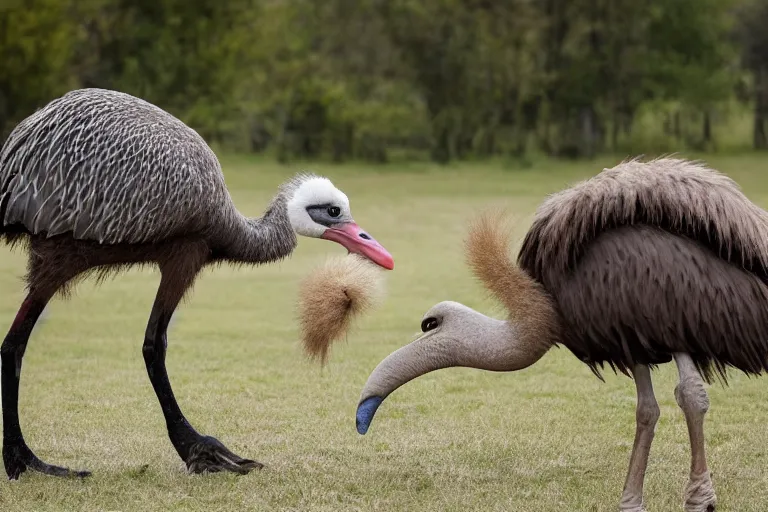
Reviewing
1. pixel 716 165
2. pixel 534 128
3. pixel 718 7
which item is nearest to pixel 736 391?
pixel 716 165

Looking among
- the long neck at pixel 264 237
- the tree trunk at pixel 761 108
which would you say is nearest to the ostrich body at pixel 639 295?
the long neck at pixel 264 237

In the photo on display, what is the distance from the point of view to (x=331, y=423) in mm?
6066

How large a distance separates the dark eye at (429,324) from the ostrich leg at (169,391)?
1.06 meters

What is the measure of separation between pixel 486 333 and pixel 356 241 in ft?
3.11

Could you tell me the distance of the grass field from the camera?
4.77 m

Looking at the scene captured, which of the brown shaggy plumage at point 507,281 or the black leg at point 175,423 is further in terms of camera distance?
the black leg at point 175,423

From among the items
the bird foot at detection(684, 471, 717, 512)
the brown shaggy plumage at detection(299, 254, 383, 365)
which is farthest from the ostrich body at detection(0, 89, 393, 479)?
the bird foot at detection(684, 471, 717, 512)

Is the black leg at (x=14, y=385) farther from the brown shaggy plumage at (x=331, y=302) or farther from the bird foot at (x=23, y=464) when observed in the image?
the brown shaggy plumage at (x=331, y=302)

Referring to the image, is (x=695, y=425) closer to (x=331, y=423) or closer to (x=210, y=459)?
(x=210, y=459)

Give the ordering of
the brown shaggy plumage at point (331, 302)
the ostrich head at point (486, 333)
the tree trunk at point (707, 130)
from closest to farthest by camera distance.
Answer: the ostrich head at point (486, 333), the brown shaggy plumage at point (331, 302), the tree trunk at point (707, 130)

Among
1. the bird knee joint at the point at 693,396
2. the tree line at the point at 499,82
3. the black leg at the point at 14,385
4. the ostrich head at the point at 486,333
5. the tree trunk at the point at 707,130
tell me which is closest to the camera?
the bird knee joint at the point at 693,396

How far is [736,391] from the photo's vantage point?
6.74m

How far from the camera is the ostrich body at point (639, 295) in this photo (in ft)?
14.1

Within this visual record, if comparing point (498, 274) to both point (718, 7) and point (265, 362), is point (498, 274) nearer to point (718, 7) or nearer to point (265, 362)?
point (265, 362)
